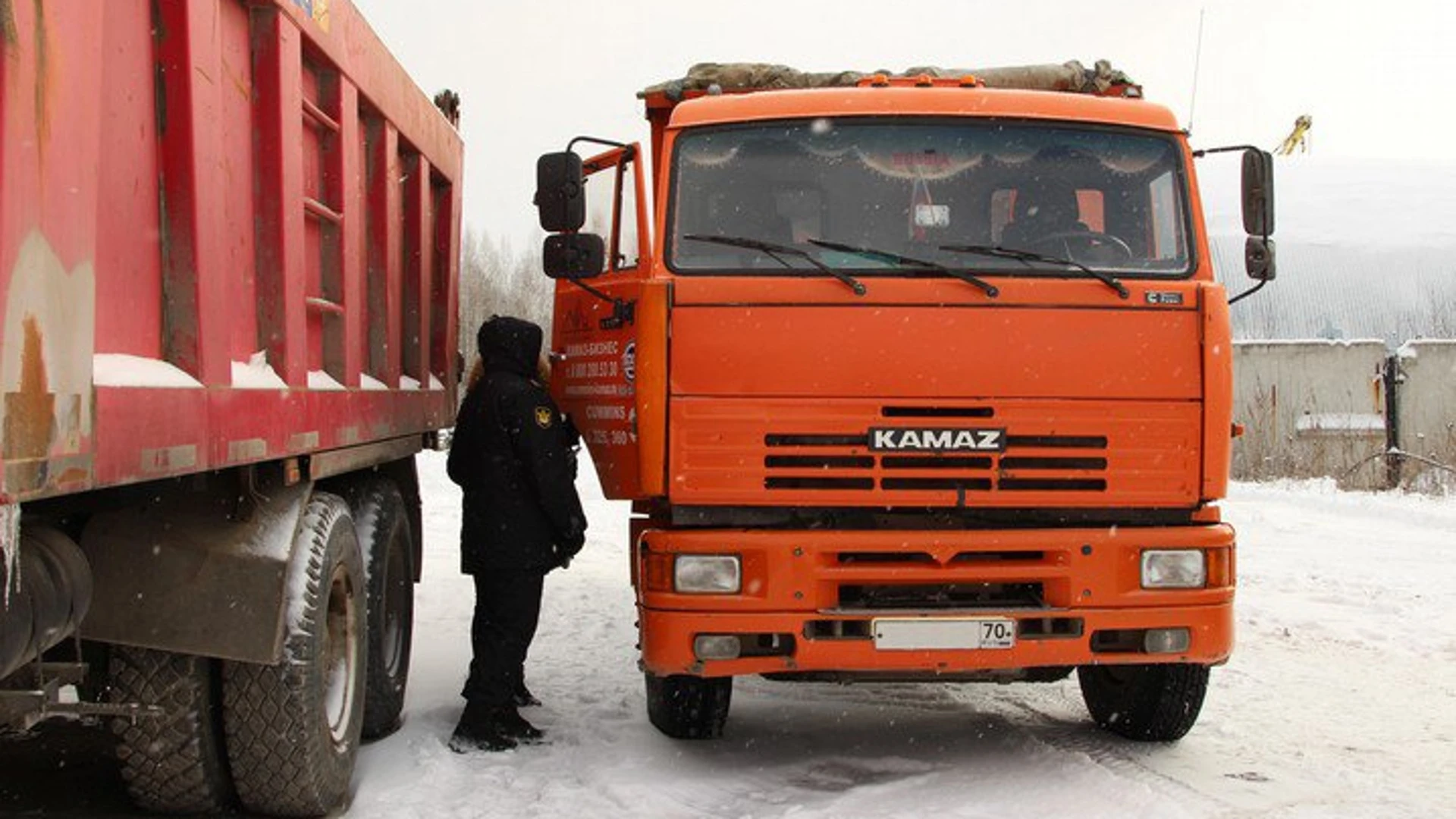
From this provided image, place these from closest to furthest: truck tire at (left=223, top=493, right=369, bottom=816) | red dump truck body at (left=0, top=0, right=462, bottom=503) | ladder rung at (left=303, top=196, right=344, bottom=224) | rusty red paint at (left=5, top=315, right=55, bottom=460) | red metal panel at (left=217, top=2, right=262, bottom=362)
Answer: rusty red paint at (left=5, top=315, right=55, bottom=460) < red dump truck body at (left=0, top=0, right=462, bottom=503) < red metal panel at (left=217, top=2, right=262, bottom=362) < truck tire at (left=223, top=493, right=369, bottom=816) < ladder rung at (left=303, top=196, right=344, bottom=224)

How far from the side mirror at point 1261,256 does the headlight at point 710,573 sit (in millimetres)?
2408

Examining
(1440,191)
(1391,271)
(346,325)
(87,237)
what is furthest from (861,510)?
(1440,191)

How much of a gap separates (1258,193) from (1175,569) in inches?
64.7

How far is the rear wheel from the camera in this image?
19.2ft

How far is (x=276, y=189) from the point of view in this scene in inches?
164

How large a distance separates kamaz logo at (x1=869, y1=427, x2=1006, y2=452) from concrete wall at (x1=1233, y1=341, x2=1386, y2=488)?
16327 mm

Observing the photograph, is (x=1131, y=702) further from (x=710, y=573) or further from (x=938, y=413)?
(x=710, y=573)

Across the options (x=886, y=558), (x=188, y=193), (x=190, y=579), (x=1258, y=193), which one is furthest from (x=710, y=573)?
(x=1258, y=193)

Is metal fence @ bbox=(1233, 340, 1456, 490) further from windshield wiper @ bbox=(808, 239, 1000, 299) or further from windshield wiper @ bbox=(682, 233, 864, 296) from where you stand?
windshield wiper @ bbox=(682, 233, 864, 296)

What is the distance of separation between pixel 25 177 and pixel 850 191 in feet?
11.5

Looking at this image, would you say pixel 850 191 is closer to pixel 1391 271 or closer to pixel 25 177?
pixel 25 177

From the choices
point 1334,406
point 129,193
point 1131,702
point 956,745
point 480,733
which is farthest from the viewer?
point 1334,406

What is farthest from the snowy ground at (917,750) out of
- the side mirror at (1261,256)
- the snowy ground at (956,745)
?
the side mirror at (1261,256)

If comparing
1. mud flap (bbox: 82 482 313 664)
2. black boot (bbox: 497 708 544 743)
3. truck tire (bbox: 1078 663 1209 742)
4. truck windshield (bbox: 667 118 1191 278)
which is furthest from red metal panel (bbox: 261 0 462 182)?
truck tire (bbox: 1078 663 1209 742)
